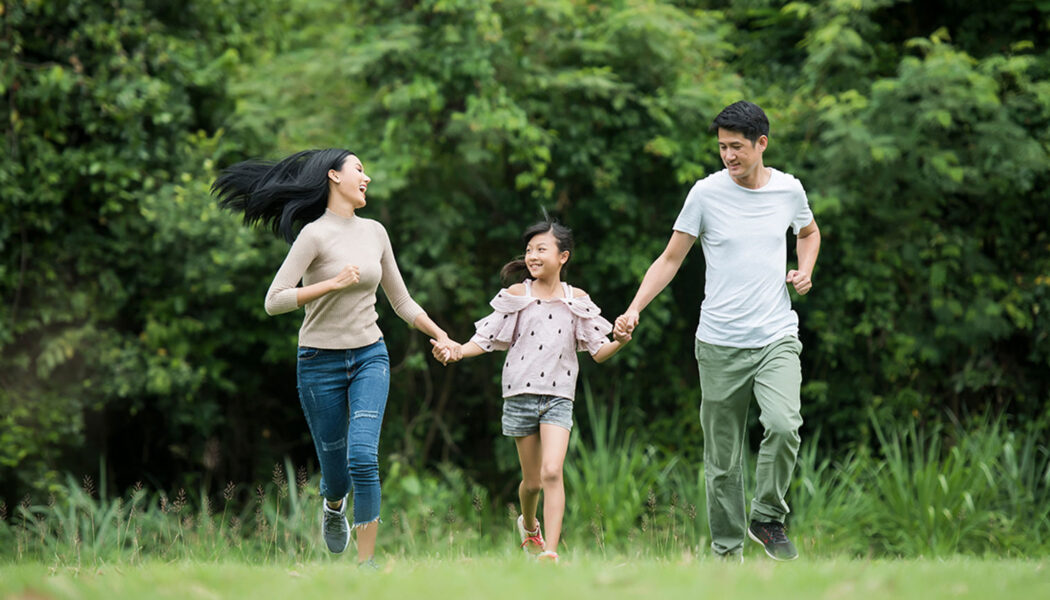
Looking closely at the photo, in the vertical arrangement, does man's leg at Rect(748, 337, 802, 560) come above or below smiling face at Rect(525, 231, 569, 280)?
below

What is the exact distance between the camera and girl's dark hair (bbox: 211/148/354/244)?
18.3ft

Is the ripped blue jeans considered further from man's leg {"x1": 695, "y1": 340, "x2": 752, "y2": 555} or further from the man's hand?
man's leg {"x1": 695, "y1": 340, "x2": 752, "y2": 555}

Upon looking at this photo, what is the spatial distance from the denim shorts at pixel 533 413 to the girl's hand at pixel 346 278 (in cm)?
111

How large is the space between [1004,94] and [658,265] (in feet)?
17.8

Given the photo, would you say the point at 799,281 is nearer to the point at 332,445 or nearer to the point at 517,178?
the point at 332,445

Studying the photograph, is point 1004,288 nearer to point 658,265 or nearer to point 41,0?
point 658,265

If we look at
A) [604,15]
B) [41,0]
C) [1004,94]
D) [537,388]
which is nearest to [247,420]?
[41,0]

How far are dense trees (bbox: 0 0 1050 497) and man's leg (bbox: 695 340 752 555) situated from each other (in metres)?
4.19

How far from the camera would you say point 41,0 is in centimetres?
938

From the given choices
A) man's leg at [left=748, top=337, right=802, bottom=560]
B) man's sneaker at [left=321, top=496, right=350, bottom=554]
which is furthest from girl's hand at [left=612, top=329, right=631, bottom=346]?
man's sneaker at [left=321, top=496, right=350, bottom=554]

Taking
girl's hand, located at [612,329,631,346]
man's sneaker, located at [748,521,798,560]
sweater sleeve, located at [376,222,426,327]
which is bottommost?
man's sneaker, located at [748,521,798,560]

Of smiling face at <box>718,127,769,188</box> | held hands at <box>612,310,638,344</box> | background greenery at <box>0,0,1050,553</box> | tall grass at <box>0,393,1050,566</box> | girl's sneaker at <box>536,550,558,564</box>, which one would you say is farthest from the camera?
background greenery at <box>0,0,1050,553</box>

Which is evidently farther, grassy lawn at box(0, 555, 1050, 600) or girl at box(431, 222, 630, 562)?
girl at box(431, 222, 630, 562)

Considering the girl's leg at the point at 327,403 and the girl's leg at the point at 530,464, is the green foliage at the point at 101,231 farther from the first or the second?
the girl's leg at the point at 530,464
